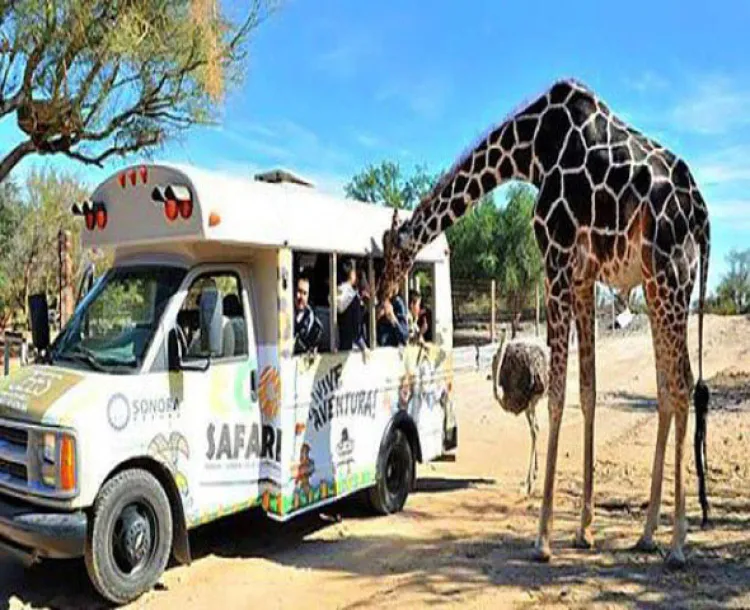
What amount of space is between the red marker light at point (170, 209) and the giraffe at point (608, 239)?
306cm

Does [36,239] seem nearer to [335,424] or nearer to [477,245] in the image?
[477,245]

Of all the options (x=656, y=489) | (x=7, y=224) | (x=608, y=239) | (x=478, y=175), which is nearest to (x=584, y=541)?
(x=656, y=489)

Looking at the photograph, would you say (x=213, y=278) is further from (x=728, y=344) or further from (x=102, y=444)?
(x=728, y=344)

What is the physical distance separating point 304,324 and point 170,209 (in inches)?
63.9

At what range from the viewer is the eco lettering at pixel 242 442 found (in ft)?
21.2

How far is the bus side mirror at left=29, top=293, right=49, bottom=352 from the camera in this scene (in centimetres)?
684

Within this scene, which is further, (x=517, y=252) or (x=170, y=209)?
(x=517, y=252)

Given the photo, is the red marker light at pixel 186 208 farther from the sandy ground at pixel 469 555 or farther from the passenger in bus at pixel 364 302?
the sandy ground at pixel 469 555

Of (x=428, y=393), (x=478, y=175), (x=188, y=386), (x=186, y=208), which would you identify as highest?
(x=478, y=175)

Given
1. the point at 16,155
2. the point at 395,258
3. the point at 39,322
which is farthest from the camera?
the point at 16,155

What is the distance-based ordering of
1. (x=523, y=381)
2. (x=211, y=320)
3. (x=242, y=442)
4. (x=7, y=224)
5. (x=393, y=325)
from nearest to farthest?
1. (x=211, y=320)
2. (x=242, y=442)
3. (x=393, y=325)
4. (x=523, y=381)
5. (x=7, y=224)

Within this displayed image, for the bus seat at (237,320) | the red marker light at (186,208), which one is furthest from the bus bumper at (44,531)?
the red marker light at (186,208)

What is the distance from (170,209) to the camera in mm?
6383

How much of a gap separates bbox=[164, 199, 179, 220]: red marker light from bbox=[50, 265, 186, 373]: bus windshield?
457 mm
